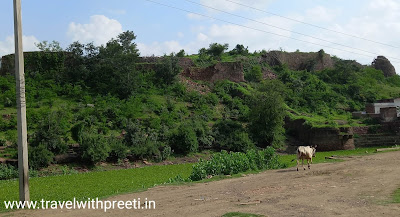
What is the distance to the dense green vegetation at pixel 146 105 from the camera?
84.4ft

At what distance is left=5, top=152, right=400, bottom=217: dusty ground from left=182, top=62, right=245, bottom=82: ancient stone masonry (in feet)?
99.4

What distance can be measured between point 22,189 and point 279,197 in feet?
21.2

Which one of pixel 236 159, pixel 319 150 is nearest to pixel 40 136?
pixel 236 159

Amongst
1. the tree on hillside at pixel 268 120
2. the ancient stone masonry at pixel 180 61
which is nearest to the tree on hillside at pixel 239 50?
the ancient stone masonry at pixel 180 61

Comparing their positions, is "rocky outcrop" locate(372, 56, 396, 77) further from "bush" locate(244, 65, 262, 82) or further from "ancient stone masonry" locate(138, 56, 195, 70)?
"ancient stone masonry" locate(138, 56, 195, 70)

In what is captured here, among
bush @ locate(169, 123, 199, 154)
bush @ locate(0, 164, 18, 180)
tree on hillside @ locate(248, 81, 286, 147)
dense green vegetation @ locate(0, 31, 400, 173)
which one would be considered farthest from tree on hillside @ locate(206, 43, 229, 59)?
bush @ locate(0, 164, 18, 180)

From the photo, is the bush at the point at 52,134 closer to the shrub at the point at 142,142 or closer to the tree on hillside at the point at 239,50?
the shrub at the point at 142,142

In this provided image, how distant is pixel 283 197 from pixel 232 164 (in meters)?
7.16

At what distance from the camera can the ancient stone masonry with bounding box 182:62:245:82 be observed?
141 feet

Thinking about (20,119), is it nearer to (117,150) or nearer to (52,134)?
(52,134)

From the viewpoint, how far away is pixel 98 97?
1300 inches

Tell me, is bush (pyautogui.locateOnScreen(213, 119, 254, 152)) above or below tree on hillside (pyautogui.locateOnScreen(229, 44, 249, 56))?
below

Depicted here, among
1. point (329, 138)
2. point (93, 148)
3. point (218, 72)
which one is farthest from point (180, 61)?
point (93, 148)

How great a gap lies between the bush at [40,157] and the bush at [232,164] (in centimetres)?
1064
